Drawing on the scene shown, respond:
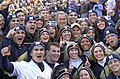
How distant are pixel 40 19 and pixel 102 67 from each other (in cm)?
276

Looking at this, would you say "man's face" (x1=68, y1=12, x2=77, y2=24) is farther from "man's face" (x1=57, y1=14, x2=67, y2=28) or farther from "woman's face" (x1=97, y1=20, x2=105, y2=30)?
"woman's face" (x1=97, y1=20, x2=105, y2=30)

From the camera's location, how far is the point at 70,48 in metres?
7.78

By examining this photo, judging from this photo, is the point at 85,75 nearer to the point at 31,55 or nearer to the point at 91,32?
the point at 31,55

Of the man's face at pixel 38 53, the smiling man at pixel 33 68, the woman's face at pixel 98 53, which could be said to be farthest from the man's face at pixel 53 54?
the woman's face at pixel 98 53

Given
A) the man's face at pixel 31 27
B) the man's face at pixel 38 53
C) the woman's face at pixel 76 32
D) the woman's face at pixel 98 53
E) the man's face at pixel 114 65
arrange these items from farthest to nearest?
the woman's face at pixel 76 32 → the man's face at pixel 31 27 → the woman's face at pixel 98 53 → the man's face at pixel 114 65 → the man's face at pixel 38 53

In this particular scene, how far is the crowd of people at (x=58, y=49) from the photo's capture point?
6707 millimetres

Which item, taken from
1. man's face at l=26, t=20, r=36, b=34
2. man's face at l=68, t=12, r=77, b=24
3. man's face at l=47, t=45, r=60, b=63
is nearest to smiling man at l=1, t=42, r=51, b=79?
man's face at l=47, t=45, r=60, b=63

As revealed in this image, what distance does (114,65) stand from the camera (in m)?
7.10

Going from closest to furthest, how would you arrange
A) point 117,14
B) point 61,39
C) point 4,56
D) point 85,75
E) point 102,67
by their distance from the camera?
point 4,56 → point 85,75 → point 102,67 → point 61,39 → point 117,14

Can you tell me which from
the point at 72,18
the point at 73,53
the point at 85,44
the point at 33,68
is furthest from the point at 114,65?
the point at 72,18

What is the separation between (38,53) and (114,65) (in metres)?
1.58

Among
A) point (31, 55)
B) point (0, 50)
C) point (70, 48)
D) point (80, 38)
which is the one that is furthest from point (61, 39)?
point (0, 50)

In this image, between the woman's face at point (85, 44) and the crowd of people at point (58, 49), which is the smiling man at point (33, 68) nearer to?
the crowd of people at point (58, 49)

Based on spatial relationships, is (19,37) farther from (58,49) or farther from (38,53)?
(38,53)
